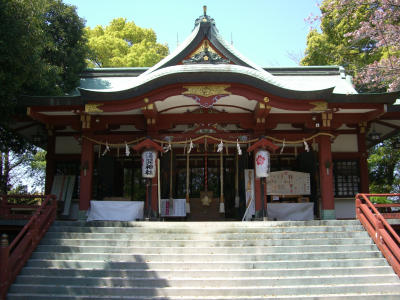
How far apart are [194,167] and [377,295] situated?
931cm

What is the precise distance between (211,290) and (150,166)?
16.1 feet

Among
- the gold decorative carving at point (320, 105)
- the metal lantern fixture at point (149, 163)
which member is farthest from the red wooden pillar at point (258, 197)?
the metal lantern fixture at point (149, 163)

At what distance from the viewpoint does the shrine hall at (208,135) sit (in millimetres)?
10898

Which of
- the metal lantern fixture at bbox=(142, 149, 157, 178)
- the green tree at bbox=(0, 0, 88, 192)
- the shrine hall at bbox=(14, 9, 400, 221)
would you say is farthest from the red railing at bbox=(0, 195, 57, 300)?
the green tree at bbox=(0, 0, 88, 192)

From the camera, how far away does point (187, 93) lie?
10.9 meters

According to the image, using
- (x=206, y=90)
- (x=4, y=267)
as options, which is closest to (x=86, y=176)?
(x=206, y=90)

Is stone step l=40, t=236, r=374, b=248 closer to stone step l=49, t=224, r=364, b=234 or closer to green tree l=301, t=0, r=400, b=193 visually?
stone step l=49, t=224, r=364, b=234

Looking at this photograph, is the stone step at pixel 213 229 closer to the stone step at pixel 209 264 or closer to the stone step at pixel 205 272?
the stone step at pixel 209 264

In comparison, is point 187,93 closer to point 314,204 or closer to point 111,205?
point 111,205

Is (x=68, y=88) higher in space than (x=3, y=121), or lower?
higher

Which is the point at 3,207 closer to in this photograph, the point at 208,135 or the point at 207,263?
the point at 207,263

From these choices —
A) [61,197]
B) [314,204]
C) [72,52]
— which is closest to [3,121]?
[61,197]

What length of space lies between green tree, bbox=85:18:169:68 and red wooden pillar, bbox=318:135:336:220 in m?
15.5

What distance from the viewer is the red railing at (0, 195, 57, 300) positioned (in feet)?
23.1
